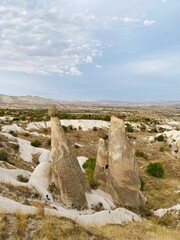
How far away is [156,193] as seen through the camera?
1881 centimetres

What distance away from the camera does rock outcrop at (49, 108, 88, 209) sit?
12.1 metres

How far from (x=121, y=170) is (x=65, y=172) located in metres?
3.28

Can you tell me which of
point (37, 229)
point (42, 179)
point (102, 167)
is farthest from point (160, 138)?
point (37, 229)

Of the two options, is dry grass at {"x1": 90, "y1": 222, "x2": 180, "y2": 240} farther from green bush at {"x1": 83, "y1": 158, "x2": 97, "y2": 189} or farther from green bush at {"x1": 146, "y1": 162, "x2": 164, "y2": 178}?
green bush at {"x1": 146, "y1": 162, "x2": 164, "y2": 178}

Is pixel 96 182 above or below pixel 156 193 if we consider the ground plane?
above

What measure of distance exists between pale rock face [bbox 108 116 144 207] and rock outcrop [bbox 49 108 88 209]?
76.0 inches

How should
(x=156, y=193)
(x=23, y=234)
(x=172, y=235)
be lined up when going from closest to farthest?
(x=23, y=234) → (x=172, y=235) → (x=156, y=193)

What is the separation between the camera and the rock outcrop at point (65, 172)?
12109mm

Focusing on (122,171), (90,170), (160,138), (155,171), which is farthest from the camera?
(160,138)

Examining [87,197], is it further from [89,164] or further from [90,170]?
[89,164]

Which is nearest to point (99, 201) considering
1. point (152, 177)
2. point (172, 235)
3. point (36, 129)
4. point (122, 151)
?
point (122, 151)

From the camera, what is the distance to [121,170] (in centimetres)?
1470

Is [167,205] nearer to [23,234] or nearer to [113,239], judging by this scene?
[113,239]

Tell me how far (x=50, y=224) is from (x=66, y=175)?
5.02 metres
